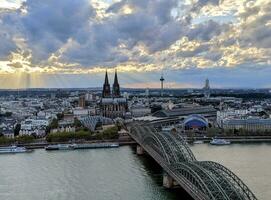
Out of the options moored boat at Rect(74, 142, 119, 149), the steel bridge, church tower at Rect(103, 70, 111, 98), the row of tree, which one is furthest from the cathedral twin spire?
the steel bridge

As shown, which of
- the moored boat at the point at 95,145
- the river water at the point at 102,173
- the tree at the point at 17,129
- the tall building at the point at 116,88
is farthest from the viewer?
the tall building at the point at 116,88

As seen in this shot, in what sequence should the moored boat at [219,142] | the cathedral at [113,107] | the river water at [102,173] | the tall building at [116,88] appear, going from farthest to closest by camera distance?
the tall building at [116,88] → the cathedral at [113,107] → the moored boat at [219,142] → the river water at [102,173]

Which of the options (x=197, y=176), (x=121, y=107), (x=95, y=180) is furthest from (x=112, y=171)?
(x=121, y=107)

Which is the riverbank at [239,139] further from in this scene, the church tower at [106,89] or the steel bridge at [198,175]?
the church tower at [106,89]

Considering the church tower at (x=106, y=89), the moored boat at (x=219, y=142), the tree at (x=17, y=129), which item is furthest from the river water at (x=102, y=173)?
the church tower at (x=106, y=89)

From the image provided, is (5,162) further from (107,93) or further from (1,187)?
(107,93)

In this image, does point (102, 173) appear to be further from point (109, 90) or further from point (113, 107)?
point (109, 90)

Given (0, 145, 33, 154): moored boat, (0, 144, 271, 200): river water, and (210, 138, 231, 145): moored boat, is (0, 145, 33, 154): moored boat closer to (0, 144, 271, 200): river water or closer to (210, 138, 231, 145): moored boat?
(0, 144, 271, 200): river water
